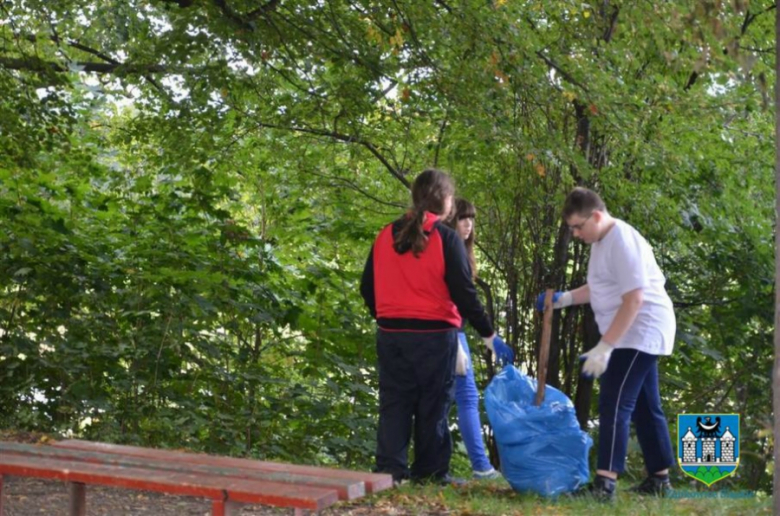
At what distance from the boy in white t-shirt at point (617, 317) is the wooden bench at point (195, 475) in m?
1.76

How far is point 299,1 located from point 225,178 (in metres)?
1.74

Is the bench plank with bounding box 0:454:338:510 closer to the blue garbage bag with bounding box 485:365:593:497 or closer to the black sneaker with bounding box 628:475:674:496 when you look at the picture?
the blue garbage bag with bounding box 485:365:593:497

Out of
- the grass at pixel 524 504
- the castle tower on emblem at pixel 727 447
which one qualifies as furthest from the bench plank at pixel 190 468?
the castle tower on emblem at pixel 727 447

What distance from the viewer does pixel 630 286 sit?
4719mm

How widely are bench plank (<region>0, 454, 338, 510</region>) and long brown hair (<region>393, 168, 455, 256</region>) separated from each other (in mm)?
1888

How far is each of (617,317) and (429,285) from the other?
2.85ft

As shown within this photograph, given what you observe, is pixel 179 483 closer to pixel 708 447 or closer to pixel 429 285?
pixel 429 285

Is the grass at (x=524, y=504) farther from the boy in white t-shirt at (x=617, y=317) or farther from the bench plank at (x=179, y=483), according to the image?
the bench plank at (x=179, y=483)

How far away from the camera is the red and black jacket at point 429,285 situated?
16.1ft

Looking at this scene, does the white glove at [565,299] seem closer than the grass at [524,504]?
No

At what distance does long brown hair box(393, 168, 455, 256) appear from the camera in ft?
16.0

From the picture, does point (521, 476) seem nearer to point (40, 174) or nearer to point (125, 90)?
point (40, 174)

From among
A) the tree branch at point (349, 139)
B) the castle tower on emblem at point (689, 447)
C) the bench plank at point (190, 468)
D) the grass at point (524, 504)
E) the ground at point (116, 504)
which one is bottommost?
the ground at point (116, 504)

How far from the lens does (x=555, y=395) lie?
5195mm
